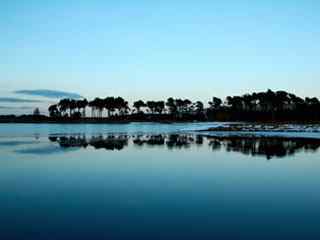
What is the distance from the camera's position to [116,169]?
1441 cm

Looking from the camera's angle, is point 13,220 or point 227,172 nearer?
point 13,220

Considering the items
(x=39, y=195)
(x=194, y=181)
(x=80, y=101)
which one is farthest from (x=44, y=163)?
(x=80, y=101)

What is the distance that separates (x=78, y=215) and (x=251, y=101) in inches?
5366

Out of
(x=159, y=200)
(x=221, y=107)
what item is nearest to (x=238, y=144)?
(x=159, y=200)

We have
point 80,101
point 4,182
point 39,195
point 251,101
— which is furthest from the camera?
point 80,101

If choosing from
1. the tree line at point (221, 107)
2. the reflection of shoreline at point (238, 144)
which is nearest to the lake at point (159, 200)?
the reflection of shoreline at point (238, 144)

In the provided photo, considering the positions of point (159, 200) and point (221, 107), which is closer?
point (159, 200)

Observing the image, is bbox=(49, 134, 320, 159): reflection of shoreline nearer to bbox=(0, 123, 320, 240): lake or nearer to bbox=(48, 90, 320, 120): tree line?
bbox=(0, 123, 320, 240): lake

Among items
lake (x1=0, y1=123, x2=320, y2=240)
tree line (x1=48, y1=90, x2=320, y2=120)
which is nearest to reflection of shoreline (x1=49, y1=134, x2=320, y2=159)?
lake (x1=0, y1=123, x2=320, y2=240)

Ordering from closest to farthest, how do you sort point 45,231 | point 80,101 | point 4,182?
point 45,231, point 4,182, point 80,101

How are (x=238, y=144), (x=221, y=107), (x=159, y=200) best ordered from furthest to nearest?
(x=221, y=107), (x=238, y=144), (x=159, y=200)

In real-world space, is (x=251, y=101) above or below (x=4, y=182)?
above

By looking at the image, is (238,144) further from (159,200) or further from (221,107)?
(221,107)

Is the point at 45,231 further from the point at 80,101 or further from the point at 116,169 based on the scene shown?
the point at 80,101
